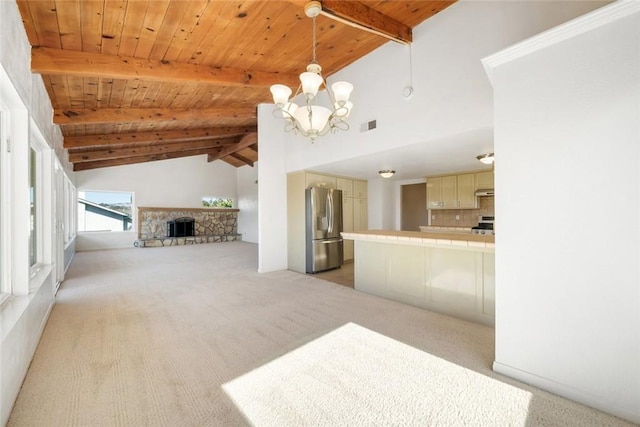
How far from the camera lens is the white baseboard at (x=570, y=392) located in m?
1.44

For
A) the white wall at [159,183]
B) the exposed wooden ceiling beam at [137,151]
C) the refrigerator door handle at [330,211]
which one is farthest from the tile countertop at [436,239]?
the white wall at [159,183]

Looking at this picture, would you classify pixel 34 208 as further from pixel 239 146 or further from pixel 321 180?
pixel 239 146

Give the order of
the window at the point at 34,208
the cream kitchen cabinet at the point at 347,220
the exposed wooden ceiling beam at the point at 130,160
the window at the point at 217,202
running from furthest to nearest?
the window at the point at 217,202, the exposed wooden ceiling beam at the point at 130,160, the cream kitchen cabinet at the point at 347,220, the window at the point at 34,208

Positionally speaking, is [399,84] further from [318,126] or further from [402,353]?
[402,353]

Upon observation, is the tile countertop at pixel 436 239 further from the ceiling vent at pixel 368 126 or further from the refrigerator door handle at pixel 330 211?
the ceiling vent at pixel 368 126

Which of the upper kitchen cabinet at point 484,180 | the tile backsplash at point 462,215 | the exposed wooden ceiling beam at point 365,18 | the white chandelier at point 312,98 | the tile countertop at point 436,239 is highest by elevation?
the exposed wooden ceiling beam at point 365,18

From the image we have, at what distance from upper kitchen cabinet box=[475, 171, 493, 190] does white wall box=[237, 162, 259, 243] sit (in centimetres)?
758

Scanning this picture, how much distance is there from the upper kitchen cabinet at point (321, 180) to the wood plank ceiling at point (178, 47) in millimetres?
1689

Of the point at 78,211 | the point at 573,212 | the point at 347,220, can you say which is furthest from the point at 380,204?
the point at 78,211

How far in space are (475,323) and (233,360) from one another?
2355 millimetres

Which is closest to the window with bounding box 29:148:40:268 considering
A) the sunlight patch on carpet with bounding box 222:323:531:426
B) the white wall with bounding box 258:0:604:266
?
the sunlight patch on carpet with bounding box 222:323:531:426

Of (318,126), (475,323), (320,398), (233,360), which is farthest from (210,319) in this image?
(475,323)

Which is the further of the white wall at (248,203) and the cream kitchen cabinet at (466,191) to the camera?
the white wall at (248,203)

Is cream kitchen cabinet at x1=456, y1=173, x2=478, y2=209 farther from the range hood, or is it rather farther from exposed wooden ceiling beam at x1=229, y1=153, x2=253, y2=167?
exposed wooden ceiling beam at x1=229, y1=153, x2=253, y2=167
